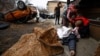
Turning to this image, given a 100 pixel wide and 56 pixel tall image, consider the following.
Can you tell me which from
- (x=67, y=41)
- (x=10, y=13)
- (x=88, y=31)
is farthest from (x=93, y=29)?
(x=10, y=13)

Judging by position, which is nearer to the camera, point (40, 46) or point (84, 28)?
point (40, 46)

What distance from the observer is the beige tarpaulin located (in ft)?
13.6

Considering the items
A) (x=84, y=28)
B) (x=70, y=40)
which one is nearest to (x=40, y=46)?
(x=70, y=40)

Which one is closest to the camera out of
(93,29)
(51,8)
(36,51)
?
(36,51)

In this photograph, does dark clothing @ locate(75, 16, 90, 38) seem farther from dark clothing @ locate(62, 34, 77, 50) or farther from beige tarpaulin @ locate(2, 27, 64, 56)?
beige tarpaulin @ locate(2, 27, 64, 56)

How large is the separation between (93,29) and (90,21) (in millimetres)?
483

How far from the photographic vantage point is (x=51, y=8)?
43.9 meters

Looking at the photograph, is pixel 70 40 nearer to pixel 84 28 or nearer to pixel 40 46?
pixel 40 46

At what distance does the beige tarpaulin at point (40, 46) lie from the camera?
4.15m

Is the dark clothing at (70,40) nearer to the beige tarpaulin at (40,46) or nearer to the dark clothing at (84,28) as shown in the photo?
the beige tarpaulin at (40,46)

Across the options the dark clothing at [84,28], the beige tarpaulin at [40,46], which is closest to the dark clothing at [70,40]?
the beige tarpaulin at [40,46]

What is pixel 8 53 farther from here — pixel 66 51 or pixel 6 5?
pixel 6 5

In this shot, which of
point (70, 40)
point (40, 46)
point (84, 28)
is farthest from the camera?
point (84, 28)

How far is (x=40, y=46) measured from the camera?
4277mm
